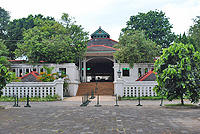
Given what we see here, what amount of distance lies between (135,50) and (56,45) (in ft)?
30.3

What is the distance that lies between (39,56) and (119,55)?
31.3ft

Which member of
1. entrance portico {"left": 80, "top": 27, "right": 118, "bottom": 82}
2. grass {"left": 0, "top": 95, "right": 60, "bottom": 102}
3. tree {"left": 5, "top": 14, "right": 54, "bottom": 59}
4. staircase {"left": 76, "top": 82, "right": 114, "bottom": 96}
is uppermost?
tree {"left": 5, "top": 14, "right": 54, "bottom": 59}

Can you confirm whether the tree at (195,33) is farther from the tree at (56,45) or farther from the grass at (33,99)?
the grass at (33,99)

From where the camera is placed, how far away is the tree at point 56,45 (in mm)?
27547

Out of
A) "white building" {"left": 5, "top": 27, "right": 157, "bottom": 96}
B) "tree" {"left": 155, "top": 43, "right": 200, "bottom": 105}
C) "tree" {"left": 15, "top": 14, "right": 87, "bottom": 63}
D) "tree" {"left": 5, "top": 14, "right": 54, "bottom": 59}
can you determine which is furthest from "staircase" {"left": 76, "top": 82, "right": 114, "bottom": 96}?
"tree" {"left": 155, "top": 43, "right": 200, "bottom": 105}

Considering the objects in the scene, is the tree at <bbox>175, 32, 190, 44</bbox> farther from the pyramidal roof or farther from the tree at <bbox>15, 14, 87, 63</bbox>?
the tree at <bbox>15, 14, 87, 63</bbox>

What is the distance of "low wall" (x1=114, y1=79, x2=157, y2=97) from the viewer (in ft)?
67.9

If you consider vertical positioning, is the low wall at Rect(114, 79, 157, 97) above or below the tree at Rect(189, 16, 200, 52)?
below

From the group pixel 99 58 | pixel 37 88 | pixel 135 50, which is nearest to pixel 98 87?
pixel 99 58

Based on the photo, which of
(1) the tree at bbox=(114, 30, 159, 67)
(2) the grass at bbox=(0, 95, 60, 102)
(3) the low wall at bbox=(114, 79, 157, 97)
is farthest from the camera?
(1) the tree at bbox=(114, 30, 159, 67)

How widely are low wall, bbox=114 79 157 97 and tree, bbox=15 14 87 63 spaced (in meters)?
9.24

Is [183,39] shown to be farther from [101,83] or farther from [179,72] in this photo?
[179,72]

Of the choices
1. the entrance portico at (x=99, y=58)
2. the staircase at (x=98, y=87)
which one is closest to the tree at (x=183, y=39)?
the entrance portico at (x=99, y=58)

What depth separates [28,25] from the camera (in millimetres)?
38938
